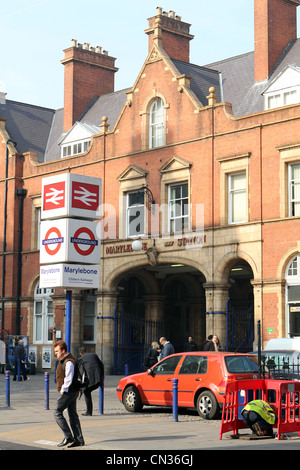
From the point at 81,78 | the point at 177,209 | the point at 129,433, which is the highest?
the point at 81,78

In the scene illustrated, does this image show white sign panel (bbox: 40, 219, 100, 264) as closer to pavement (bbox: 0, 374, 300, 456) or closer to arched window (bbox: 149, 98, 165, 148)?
pavement (bbox: 0, 374, 300, 456)

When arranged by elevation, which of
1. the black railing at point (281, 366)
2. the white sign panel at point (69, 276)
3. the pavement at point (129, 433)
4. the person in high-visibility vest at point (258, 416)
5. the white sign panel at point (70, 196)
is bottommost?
the pavement at point (129, 433)

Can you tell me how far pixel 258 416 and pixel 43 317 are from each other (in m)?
27.8

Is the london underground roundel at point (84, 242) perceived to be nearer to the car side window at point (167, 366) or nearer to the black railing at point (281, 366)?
the car side window at point (167, 366)

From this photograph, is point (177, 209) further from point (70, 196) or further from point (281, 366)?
point (281, 366)

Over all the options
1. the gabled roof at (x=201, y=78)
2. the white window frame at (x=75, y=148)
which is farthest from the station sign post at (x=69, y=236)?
the white window frame at (x=75, y=148)

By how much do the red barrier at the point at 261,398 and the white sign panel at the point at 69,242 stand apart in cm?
1089

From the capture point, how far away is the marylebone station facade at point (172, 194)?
3045 cm

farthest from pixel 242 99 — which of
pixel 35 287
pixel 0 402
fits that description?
pixel 0 402

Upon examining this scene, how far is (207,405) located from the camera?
1858 centimetres

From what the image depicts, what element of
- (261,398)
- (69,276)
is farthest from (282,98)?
(261,398)

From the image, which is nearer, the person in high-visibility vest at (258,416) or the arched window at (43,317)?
the person in high-visibility vest at (258,416)

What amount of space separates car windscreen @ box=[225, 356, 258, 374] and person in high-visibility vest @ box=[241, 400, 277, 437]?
3648mm

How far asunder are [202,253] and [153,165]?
5.01 metres
